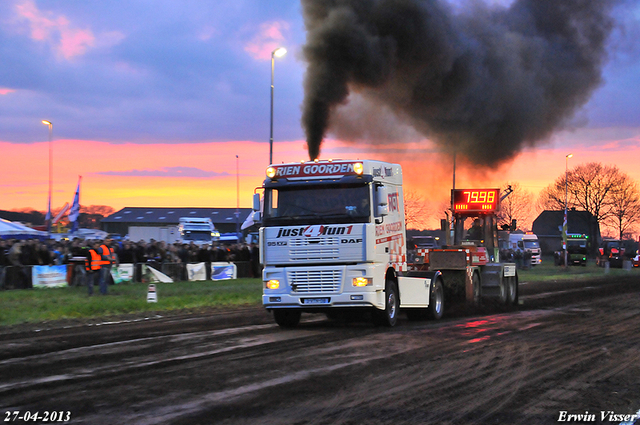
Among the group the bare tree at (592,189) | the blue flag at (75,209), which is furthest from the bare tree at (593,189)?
the blue flag at (75,209)

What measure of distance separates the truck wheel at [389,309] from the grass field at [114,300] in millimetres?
7189

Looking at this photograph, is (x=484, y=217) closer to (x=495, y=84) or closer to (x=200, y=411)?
(x=495, y=84)

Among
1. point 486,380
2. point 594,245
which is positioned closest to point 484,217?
point 486,380

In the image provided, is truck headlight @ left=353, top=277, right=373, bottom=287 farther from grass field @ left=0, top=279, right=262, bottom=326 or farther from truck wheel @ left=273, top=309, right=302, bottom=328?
grass field @ left=0, top=279, right=262, bottom=326

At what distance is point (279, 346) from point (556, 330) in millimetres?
5638

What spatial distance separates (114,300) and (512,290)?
38.3 ft

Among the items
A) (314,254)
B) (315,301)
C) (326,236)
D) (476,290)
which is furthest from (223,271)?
(326,236)

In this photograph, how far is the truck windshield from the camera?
486 inches

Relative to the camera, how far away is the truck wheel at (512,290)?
19.8 meters

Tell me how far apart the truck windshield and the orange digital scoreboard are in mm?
8908

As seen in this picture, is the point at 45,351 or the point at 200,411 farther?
the point at 45,351

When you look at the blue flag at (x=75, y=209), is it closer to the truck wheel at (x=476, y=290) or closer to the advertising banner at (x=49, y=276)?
the advertising banner at (x=49, y=276)

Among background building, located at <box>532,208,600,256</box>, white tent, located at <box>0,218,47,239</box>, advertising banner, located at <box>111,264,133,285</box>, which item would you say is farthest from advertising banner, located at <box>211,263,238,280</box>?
background building, located at <box>532,208,600,256</box>

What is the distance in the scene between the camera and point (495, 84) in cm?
2355
